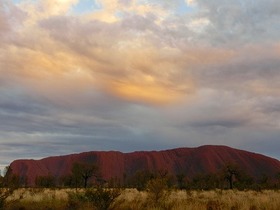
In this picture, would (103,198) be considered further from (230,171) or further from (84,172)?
(84,172)

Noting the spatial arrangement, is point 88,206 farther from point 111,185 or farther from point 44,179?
point 44,179

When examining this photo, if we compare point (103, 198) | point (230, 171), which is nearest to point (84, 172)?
point (230, 171)

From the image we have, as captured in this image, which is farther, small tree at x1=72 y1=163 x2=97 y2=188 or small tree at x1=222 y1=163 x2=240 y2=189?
small tree at x1=72 y1=163 x2=97 y2=188

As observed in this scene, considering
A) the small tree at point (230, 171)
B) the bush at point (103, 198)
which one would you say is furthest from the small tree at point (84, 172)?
the bush at point (103, 198)

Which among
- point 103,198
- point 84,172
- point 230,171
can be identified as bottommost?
point 103,198

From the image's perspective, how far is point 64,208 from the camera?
19.8 metres

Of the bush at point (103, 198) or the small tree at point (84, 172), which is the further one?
the small tree at point (84, 172)

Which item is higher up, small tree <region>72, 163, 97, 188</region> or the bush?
small tree <region>72, 163, 97, 188</region>

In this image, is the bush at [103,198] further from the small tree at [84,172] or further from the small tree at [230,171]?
the small tree at [84,172]

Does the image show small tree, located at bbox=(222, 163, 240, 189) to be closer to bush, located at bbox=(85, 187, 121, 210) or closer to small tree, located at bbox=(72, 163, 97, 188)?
small tree, located at bbox=(72, 163, 97, 188)

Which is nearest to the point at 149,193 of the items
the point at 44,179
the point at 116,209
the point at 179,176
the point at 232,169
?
the point at 116,209

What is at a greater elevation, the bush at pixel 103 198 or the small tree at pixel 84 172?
the small tree at pixel 84 172

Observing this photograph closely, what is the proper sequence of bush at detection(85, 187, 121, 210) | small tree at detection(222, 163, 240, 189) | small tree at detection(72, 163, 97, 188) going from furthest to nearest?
small tree at detection(72, 163, 97, 188)
small tree at detection(222, 163, 240, 189)
bush at detection(85, 187, 121, 210)

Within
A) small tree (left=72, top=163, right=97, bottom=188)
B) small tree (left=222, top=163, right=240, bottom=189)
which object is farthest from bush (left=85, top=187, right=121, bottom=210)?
small tree (left=72, top=163, right=97, bottom=188)
